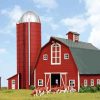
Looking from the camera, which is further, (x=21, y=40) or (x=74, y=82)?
(x=21, y=40)

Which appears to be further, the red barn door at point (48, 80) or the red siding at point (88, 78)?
the red barn door at point (48, 80)

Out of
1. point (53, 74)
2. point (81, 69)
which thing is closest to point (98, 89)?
point (81, 69)

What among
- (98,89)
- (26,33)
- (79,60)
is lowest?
(98,89)

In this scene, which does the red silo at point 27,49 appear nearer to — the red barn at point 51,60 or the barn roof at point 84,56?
the red barn at point 51,60

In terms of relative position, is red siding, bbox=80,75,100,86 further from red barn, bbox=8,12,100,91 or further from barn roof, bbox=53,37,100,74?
barn roof, bbox=53,37,100,74

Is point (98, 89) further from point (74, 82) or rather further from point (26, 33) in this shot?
point (26, 33)

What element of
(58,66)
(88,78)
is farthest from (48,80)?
(88,78)

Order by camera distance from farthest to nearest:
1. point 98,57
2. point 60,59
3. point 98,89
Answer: point 98,57
point 60,59
point 98,89

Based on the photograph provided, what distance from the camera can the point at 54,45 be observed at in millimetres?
59250

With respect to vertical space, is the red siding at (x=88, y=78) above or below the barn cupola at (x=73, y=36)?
below

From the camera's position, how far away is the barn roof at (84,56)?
5770 centimetres

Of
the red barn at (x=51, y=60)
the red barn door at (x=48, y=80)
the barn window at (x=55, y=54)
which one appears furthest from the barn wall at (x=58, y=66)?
the red barn door at (x=48, y=80)

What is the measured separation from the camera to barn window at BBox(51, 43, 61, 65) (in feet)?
193

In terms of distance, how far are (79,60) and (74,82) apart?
314 cm
